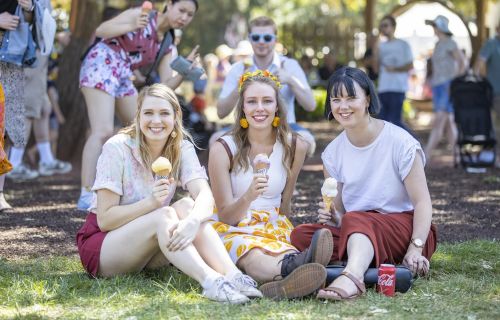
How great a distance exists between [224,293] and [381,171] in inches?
48.0

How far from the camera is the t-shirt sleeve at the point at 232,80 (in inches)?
279

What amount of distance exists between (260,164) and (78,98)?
6877 mm

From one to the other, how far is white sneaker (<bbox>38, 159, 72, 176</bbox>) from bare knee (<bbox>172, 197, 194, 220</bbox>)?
5.79 m

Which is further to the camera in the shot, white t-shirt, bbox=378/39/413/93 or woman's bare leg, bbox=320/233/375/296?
white t-shirt, bbox=378/39/413/93

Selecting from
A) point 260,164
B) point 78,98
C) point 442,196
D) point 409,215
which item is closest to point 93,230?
point 260,164

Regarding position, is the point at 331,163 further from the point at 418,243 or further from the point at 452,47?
the point at 452,47

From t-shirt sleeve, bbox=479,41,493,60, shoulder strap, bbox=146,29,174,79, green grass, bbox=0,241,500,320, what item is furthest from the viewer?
t-shirt sleeve, bbox=479,41,493,60

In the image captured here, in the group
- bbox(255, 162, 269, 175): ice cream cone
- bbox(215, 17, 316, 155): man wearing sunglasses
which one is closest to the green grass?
bbox(255, 162, 269, 175): ice cream cone

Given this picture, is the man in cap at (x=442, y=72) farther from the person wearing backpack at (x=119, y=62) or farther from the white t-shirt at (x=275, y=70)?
the person wearing backpack at (x=119, y=62)

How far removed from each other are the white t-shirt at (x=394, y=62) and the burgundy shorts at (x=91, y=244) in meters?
7.26

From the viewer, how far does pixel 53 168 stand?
403 inches

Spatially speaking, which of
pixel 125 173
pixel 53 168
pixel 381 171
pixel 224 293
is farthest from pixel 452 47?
pixel 224 293

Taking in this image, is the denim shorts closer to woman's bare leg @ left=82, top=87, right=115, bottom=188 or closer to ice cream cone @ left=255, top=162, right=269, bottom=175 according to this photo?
woman's bare leg @ left=82, top=87, right=115, bottom=188

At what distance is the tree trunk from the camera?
1120cm
